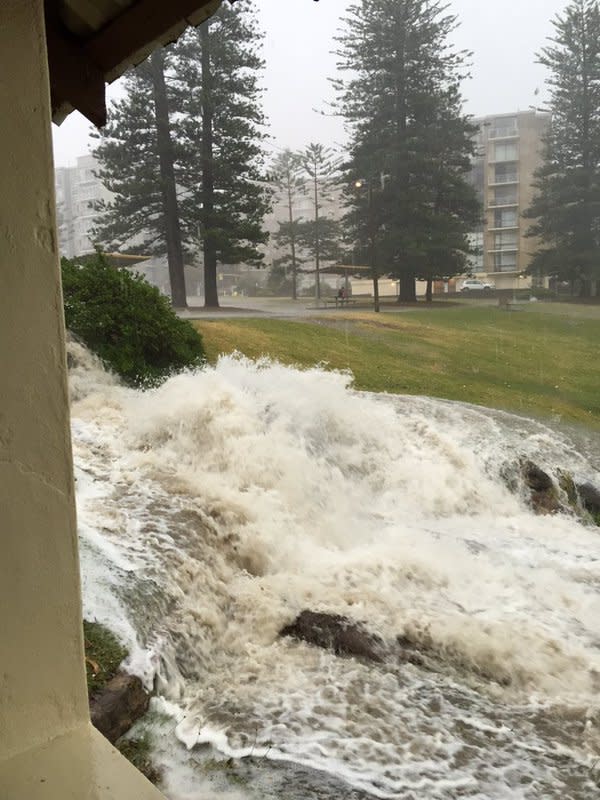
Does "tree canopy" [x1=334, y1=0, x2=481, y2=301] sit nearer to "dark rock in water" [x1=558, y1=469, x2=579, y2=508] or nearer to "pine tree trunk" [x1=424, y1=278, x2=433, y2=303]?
"pine tree trunk" [x1=424, y1=278, x2=433, y2=303]

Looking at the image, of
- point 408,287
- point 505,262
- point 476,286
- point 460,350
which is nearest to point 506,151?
point 505,262

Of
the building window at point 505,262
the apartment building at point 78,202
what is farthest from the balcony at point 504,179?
the apartment building at point 78,202

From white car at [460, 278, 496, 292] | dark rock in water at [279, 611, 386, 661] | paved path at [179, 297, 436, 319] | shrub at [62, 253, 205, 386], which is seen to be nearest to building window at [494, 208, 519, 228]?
white car at [460, 278, 496, 292]

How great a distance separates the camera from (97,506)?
542 cm

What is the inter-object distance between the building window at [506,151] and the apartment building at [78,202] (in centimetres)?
550

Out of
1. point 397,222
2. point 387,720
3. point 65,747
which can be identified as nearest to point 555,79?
point 397,222

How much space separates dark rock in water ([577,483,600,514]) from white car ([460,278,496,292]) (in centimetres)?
332

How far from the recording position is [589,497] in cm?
841

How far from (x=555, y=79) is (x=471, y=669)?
897 cm

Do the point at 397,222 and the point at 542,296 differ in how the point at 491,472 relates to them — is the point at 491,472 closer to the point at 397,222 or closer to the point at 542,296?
the point at 542,296

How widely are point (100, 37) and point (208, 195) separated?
7281 millimetres

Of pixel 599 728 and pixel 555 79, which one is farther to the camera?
pixel 555 79

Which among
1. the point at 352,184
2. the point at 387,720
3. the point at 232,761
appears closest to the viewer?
the point at 232,761

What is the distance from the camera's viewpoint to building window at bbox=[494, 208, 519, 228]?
10133 mm
